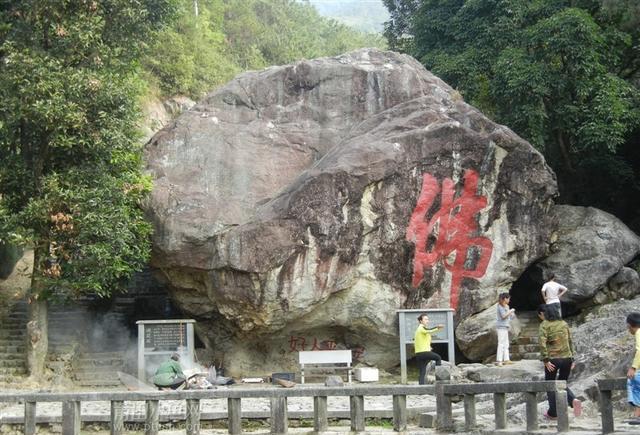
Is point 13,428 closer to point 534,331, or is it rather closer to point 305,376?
point 305,376

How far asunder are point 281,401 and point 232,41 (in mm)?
37474

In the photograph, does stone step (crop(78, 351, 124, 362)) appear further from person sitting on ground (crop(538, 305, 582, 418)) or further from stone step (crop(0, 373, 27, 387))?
person sitting on ground (crop(538, 305, 582, 418))

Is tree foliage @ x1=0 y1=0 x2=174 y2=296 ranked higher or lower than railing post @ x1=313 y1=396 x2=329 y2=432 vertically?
higher

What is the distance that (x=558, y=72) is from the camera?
23906 mm

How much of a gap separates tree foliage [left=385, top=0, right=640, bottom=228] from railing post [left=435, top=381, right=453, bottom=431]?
12365 mm

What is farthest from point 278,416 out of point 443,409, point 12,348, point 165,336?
point 12,348

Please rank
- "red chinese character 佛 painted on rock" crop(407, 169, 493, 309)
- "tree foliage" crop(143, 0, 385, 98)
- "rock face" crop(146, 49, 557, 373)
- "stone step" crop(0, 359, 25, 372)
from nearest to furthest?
"rock face" crop(146, 49, 557, 373), "stone step" crop(0, 359, 25, 372), "red chinese character 佛 painted on rock" crop(407, 169, 493, 309), "tree foliage" crop(143, 0, 385, 98)

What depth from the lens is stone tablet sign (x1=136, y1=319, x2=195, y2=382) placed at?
19.0 metres

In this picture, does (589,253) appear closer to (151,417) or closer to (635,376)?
(635,376)

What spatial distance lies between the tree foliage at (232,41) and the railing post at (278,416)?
1501cm

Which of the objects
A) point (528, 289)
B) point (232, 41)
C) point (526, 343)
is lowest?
point (526, 343)

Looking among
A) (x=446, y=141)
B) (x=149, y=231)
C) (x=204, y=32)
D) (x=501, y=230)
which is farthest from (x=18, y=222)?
(x=204, y=32)

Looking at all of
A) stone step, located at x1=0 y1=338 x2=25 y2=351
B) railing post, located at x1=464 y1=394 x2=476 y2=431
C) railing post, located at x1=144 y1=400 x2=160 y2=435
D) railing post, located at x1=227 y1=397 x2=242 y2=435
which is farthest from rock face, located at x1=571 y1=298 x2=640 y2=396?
stone step, located at x1=0 y1=338 x2=25 y2=351

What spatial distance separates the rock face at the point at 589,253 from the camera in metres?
21.5
